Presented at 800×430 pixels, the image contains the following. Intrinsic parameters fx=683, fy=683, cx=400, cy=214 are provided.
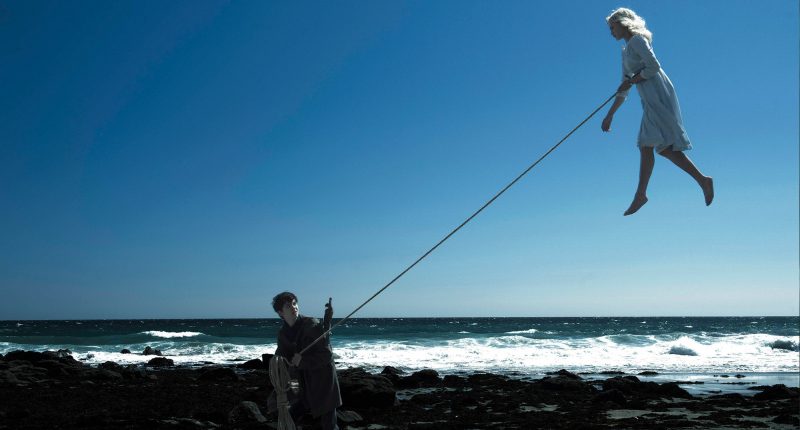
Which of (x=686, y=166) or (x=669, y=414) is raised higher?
(x=686, y=166)

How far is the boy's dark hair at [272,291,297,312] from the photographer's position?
18.9ft

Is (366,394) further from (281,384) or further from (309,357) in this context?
(281,384)

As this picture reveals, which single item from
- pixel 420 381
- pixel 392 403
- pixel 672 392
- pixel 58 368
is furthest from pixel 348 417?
pixel 58 368

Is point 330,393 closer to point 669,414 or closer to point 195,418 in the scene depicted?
point 195,418

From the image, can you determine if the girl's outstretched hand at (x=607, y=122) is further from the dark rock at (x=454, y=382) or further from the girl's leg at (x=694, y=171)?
the dark rock at (x=454, y=382)

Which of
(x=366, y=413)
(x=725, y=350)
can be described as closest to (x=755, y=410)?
(x=366, y=413)

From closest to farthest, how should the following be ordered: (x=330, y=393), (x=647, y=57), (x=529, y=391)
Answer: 1. (x=647, y=57)
2. (x=330, y=393)
3. (x=529, y=391)


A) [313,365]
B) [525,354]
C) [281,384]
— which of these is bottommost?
[525,354]

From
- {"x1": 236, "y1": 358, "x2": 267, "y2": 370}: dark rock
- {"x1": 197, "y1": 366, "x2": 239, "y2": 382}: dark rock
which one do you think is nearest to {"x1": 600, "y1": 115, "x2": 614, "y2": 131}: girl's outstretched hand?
{"x1": 197, "y1": 366, "x2": 239, "y2": 382}: dark rock

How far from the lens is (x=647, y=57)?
390 centimetres

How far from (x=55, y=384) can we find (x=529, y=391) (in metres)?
12.3

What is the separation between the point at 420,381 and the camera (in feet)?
61.6

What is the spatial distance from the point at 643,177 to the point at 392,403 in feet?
34.5

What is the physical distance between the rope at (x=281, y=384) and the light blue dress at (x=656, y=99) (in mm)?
3318
